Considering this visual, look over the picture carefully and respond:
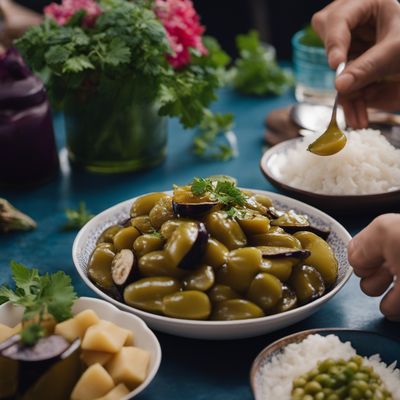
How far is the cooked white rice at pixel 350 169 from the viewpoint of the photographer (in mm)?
1707

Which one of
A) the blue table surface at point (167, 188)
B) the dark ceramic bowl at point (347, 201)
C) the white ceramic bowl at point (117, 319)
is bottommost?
the blue table surface at point (167, 188)

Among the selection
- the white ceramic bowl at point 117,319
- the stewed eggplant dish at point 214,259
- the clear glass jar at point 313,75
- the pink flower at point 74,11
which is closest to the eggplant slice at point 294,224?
the stewed eggplant dish at point 214,259

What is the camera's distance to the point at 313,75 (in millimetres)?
2514

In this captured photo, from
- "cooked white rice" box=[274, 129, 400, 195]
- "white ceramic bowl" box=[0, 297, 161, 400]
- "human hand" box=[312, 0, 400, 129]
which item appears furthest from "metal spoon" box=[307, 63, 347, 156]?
"white ceramic bowl" box=[0, 297, 161, 400]

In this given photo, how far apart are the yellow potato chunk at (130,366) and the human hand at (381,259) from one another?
1.38 ft

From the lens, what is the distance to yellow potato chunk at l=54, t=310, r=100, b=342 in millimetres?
1063

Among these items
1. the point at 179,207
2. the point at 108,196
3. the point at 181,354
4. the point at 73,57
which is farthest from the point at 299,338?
the point at 73,57

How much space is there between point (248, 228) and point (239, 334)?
0.22 m

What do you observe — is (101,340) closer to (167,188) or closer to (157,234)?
(157,234)

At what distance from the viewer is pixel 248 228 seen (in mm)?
1302

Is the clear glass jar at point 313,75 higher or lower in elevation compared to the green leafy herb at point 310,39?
lower

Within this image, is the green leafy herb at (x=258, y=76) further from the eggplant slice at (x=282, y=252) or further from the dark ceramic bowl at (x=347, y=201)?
the eggplant slice at (x=282, y=252)

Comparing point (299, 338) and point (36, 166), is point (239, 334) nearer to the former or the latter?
point (299, 338)

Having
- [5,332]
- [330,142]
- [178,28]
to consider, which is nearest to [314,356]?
[5,332]
